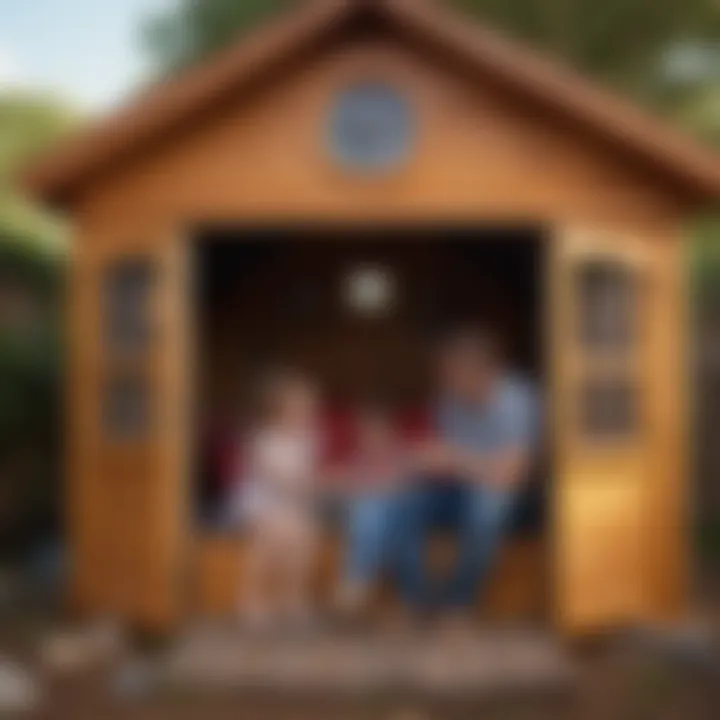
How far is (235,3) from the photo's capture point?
6551mm

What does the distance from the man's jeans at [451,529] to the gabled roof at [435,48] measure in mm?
1219

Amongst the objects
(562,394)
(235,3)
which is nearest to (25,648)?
(562,394)

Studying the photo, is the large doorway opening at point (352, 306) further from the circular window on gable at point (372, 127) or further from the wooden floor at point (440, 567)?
the circular window on gable at point (372, 127)

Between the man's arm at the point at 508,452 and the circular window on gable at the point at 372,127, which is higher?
the circular window on gable at the point at 372,127

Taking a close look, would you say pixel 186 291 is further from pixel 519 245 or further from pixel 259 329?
pixel 519 245

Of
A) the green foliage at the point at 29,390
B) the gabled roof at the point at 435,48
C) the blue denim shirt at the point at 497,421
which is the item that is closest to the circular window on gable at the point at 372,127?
the gabled roof at the point at 435,48

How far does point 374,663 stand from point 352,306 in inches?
74.9

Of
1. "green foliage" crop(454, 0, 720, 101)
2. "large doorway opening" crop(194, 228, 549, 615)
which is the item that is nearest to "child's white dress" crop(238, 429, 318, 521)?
"large doorway opening" crop(194, 228, 549, 615)

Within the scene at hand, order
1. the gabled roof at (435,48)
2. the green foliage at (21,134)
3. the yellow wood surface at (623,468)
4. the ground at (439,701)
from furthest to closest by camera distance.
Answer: the green foliage at (21,134)
the yellow wood surface at (623,468)
the gabled roof at (435,48)
the ground at (439,701)

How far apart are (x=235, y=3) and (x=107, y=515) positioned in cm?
273

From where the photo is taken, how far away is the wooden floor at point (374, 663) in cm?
436

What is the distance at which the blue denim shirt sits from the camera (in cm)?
487

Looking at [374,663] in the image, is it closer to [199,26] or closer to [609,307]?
[609,307]

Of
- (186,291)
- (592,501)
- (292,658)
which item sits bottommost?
(292,658)
